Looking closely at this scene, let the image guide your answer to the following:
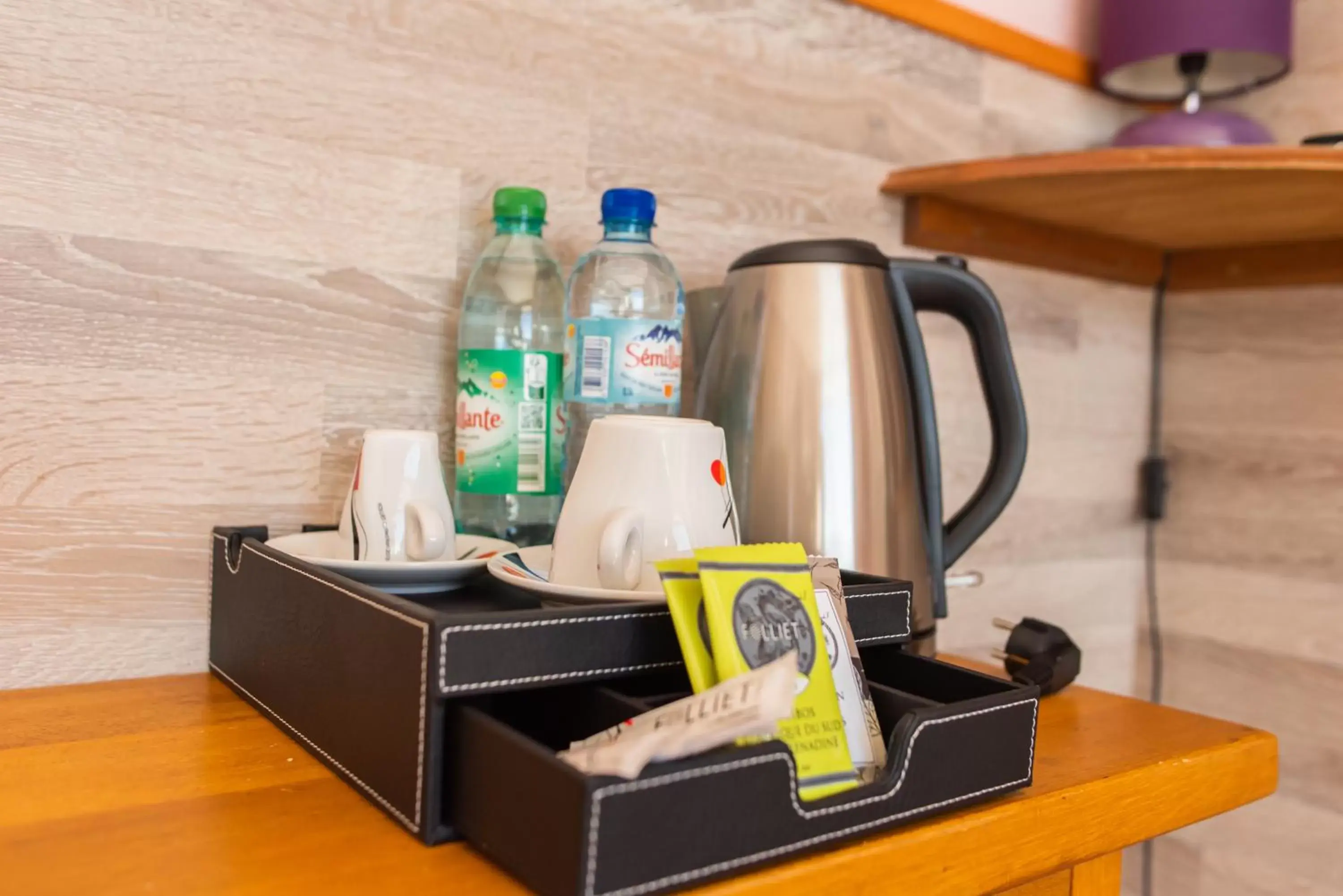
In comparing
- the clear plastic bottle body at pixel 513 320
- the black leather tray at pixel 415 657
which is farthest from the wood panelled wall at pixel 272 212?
the black leather tray at pixel 415 657

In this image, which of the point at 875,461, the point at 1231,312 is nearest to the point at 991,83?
the point at 1231,312

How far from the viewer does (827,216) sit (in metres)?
1.12

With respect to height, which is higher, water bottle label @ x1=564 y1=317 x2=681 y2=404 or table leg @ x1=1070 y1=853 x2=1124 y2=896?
water bottle label @ x1=564 y1=317 x2=681 y2=404

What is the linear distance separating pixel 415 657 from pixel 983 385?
1.88 feet

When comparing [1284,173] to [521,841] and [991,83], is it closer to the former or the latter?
[991,83]

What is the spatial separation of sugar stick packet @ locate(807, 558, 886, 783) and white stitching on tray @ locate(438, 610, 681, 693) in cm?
8

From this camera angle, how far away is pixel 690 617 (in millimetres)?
512

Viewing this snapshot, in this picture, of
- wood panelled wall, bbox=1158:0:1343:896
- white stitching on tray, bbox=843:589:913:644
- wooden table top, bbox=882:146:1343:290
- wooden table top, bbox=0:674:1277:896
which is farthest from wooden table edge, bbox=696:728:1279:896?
wood panelled wall, bbox=1158:0:1343:896

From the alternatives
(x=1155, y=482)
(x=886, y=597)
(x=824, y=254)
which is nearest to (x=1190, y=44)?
(x=1155, y=482)

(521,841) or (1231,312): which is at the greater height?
(1231,312)

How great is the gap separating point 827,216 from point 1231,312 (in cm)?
63

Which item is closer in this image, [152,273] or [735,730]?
[735,730]

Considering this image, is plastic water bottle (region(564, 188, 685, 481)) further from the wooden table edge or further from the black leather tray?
the wooden table edge

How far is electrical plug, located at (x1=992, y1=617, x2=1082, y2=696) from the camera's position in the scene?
82 centimetres
